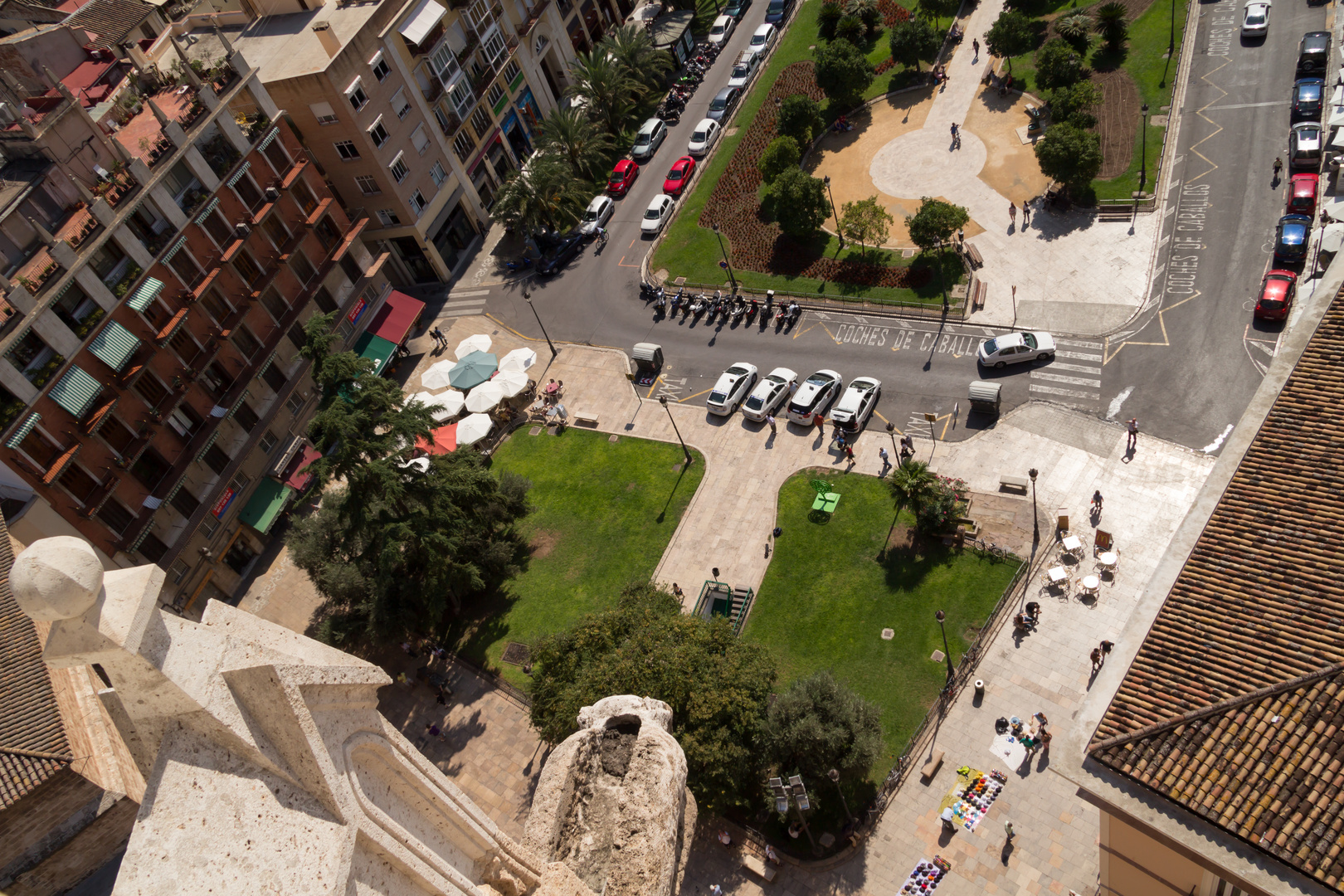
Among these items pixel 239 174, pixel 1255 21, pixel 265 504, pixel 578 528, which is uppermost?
pixel 1255 21

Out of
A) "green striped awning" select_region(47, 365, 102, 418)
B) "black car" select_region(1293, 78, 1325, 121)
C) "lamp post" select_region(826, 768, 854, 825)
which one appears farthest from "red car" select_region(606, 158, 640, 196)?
"lamp post" select_region(826, 768, 854, 825)

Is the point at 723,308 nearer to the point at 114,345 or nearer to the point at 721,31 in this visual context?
the point at 114,345

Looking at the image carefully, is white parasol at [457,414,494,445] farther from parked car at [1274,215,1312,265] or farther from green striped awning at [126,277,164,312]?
parked car at [1274,215,1312,265]

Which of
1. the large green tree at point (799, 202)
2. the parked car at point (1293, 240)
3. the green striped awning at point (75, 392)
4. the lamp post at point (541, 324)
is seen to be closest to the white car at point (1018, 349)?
the parked car at point (1293, 240)

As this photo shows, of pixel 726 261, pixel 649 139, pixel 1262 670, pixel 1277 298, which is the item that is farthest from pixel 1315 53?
pixel 1262 670

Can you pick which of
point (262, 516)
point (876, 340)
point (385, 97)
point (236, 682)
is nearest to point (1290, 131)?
point (876, 340)

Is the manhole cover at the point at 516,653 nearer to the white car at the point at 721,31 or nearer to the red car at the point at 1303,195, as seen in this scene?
the red car at the point at 1303,195
